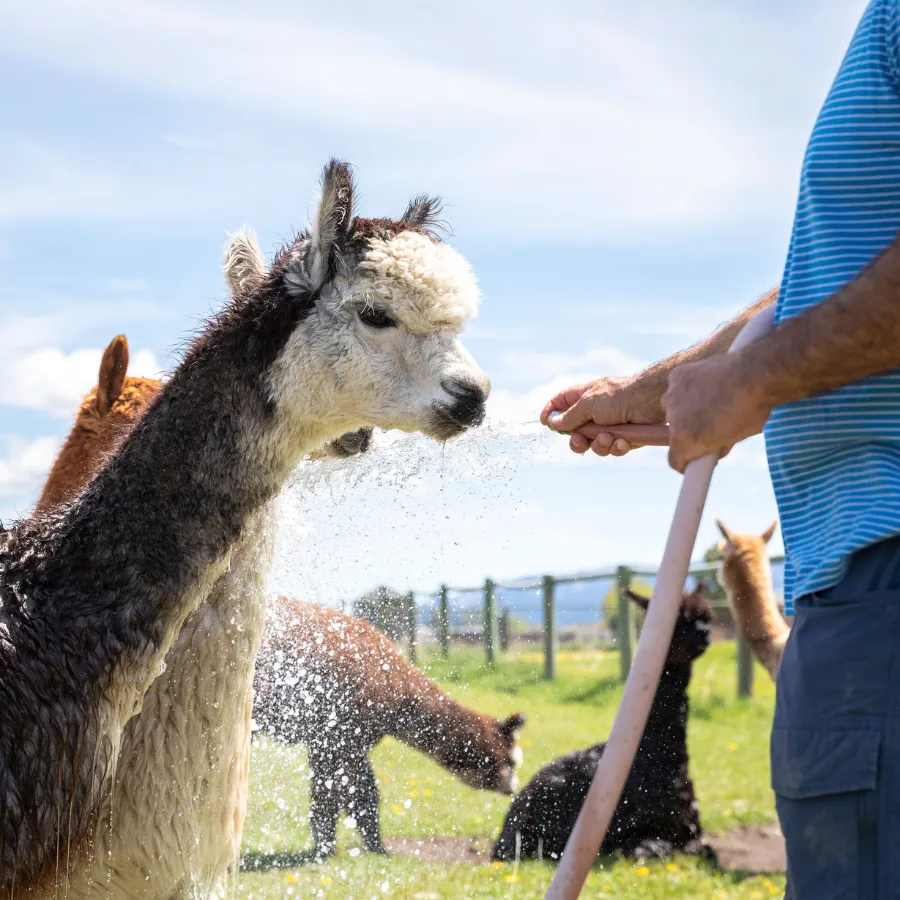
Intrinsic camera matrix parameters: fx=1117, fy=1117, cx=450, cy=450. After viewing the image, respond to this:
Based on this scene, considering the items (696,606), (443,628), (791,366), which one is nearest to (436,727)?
(696,606)

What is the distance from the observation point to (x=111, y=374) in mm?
5109

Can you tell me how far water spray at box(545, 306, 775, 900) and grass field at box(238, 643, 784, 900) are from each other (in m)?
3.66

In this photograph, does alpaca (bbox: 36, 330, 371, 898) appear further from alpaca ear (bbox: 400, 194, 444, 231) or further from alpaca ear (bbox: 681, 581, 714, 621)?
alpaca ear (bbox: 681, 581, 714, 621)

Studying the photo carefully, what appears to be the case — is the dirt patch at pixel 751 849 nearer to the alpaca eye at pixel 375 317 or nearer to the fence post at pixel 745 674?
the alpaca eye at pixel 375 317

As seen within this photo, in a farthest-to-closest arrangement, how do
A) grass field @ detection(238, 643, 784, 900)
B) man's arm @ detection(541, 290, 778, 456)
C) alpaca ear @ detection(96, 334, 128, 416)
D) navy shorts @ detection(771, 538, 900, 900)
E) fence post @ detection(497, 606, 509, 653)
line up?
fence post @ detection(497, 606, 509, 653), grass field @ detection(238, 643, 784, 900), alpaca ear @ detection(96, 334, 128, 416), man's arm @ detection(541, 290, 778, 456), navy shorts @ detection(771, 538, 900, 900)

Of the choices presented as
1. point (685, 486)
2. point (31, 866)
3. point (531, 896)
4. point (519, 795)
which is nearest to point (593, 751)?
point (519, 795)

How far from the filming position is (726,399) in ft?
5.28

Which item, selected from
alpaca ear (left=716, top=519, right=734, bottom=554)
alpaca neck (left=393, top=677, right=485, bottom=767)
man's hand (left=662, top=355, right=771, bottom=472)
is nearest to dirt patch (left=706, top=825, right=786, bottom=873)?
alpaca neck (left=393, top=677, right=485, bottom=767)

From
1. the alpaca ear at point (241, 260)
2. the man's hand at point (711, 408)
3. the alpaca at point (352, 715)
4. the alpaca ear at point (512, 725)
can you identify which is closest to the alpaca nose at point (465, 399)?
the alpaca ear at point (241, 260)

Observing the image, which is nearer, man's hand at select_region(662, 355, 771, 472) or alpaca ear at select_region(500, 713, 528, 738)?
man's hand at select_region(662, 355, 771, 472)

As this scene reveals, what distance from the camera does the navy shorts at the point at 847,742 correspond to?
1.45m

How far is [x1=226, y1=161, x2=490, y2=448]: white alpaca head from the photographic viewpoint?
2.80m

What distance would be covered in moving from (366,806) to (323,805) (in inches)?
12.0

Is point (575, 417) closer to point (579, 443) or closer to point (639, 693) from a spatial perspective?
point (579, 443)
